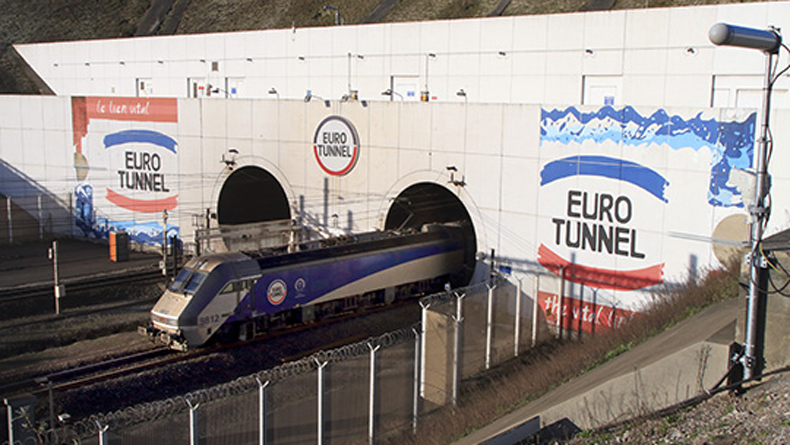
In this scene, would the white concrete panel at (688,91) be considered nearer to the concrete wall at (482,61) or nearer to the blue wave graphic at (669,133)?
the concrete wall at (482,61)

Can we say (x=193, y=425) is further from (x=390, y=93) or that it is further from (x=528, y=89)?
(x=390, y=93)

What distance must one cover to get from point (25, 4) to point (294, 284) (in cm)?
5577

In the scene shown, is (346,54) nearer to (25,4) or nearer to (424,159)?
(424,159)

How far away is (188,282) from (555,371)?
10.2 m

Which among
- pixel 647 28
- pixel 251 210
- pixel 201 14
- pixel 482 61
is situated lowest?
pixel 251 210

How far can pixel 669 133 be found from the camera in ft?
65.1

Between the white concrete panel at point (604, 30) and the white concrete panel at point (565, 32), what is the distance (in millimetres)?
229

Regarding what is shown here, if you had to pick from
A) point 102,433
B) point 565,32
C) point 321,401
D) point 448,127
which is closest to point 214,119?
point 448,127

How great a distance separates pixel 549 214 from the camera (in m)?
22.2

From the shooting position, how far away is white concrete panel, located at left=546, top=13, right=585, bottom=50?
2612cm

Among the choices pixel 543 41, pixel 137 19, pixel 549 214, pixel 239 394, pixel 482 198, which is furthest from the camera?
pixel 137 19

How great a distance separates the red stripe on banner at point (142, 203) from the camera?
33.3 meters

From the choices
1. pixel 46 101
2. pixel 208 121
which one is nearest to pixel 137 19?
pixel 46 101

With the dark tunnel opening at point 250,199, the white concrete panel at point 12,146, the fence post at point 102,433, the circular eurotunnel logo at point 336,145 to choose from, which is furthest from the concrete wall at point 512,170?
the fence post at point 102,433
